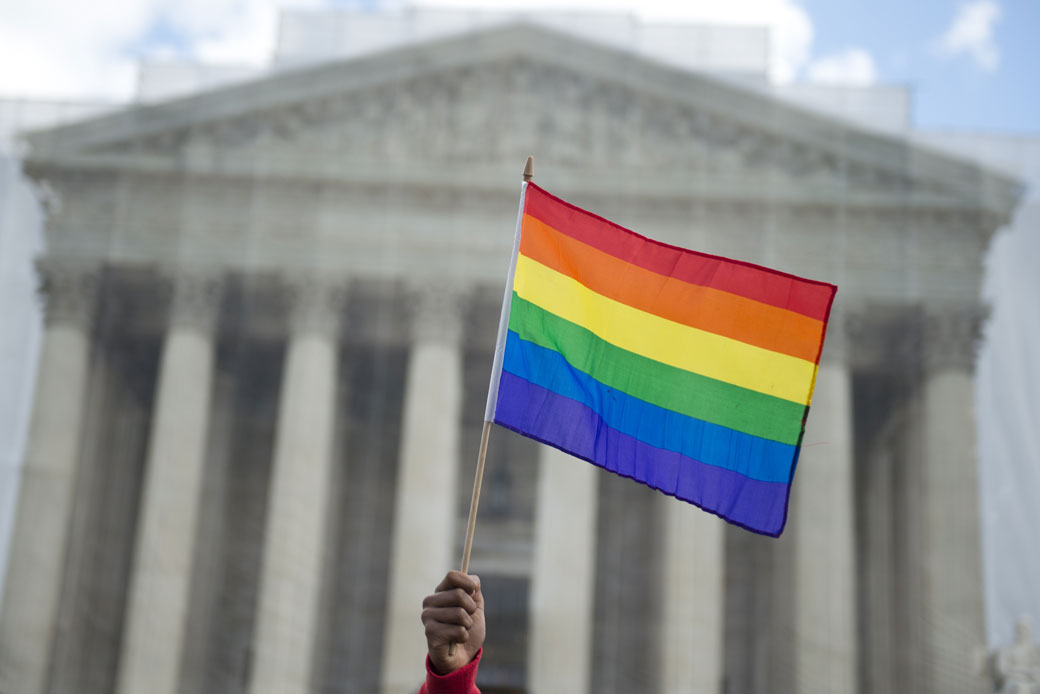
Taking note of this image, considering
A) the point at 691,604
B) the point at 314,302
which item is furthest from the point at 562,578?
the point at 314,302

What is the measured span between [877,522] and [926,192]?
6.03m

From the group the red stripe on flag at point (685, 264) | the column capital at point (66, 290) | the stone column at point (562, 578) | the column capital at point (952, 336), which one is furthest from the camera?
the column capital at point (66, 290)

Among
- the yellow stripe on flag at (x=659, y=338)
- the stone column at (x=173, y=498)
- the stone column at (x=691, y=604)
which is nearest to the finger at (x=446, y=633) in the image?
the yellow stripe on flag at (x=659, y=338)

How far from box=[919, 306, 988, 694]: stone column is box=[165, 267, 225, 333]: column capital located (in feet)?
39.8

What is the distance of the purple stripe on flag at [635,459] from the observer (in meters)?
7.09

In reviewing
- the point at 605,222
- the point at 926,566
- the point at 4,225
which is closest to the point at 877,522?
the point at 926,566

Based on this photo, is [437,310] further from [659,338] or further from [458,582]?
[458,582]

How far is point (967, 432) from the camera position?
77.5 feet

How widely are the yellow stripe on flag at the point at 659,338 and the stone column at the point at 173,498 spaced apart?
17.2 meters

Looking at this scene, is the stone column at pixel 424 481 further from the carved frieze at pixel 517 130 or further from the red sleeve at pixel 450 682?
the red sleeve at pixel 450 682

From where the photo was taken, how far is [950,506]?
23.3 metres

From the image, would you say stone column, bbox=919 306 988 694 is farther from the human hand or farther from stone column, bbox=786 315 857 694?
the human hand

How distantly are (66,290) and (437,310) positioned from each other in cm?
643

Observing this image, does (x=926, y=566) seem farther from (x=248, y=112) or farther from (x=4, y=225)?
(x=4, y=225)
